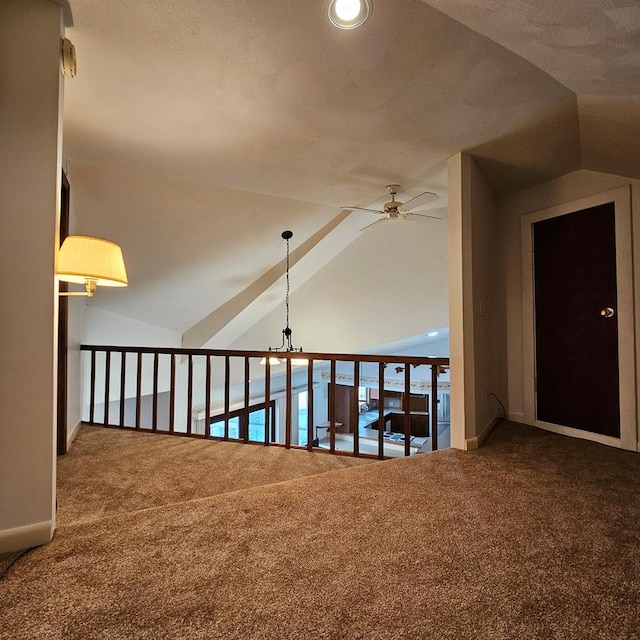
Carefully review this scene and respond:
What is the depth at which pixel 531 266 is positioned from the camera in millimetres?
3348

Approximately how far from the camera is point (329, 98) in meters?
2.01

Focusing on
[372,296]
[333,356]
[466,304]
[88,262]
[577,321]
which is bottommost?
[333,356]

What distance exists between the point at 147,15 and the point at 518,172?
2812 mm

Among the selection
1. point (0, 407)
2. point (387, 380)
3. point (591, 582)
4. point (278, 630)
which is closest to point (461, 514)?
point (591, 582)

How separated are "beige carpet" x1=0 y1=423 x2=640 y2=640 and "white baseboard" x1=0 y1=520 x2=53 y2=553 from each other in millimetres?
57

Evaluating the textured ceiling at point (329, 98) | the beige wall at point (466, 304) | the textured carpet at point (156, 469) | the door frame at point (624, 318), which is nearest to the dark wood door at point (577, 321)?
the door frame at point (624, 318)

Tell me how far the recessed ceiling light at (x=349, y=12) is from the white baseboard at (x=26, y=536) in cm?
236

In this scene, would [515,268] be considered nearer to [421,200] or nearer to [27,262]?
[421,200]

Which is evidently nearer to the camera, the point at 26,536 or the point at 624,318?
the point at 26,536

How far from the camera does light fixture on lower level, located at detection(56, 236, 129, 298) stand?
1816 millimetres

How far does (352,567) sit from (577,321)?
108 inches

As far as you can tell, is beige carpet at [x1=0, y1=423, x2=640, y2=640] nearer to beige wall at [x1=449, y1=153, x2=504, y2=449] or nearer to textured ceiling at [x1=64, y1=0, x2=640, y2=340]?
beige wall at [x1=449, y1=153, x2=504, y2=449]

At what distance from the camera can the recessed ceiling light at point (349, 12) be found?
56.7 inches

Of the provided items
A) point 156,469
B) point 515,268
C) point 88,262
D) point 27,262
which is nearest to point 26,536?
point 27,262
